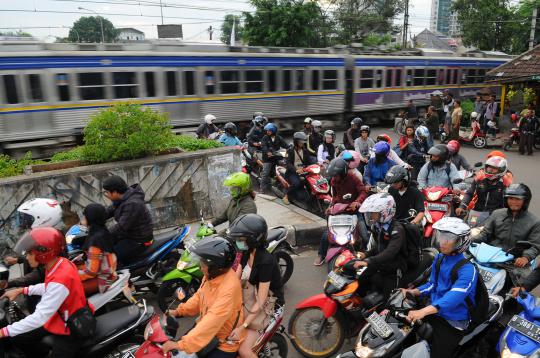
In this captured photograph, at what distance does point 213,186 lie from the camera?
7754mm

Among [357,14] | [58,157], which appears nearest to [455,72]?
[357,14]

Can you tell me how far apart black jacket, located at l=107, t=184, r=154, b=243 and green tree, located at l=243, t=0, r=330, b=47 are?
24920mm

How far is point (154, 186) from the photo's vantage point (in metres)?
7.21

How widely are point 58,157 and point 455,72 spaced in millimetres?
20569

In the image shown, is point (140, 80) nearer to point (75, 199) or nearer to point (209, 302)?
point (75, 199)

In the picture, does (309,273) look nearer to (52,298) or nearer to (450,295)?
(450,295)

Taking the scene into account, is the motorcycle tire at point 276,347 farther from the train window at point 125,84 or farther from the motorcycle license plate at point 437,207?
the train window at point 125,84

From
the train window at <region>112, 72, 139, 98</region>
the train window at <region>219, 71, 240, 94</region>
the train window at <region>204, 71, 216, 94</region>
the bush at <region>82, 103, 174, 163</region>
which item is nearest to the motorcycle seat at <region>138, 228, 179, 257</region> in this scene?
the bush at <region>82, 103, 174, 163</region>

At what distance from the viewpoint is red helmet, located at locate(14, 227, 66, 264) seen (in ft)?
10.0

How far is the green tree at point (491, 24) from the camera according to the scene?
1230 inches

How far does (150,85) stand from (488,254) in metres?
11.5

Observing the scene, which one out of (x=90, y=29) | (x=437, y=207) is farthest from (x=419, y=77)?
(x=90, y=29)

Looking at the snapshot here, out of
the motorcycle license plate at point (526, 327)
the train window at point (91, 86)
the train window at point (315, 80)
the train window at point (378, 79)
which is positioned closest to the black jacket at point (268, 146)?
the train window at point (91, 86)

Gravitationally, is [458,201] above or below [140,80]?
below
